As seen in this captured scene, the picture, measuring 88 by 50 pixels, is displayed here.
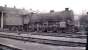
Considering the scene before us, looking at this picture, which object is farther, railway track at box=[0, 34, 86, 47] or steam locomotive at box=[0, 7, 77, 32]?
railway track at box=[0, 34, 86, 47]

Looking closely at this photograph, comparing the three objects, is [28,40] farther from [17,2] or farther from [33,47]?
[17,2]

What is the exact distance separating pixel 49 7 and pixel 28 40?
87cm

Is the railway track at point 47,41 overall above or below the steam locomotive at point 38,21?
below

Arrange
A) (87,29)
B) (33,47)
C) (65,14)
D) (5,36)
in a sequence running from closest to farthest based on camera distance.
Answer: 1. (87,29)
2. (65,14)
3. (33,47)
4. (5,36)

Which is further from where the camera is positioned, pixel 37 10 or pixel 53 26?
pixel 37 10

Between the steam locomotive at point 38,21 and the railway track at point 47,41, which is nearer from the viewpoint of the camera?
the steam locomotive at point 38,21

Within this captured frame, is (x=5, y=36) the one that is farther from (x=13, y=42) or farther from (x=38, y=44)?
(x=38, y=44)

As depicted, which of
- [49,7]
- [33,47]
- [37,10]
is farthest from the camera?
[33,47]

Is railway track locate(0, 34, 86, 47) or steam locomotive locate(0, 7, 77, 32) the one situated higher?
steam locomotive locate(0, 7, 77, 32)

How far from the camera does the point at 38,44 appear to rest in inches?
85.5

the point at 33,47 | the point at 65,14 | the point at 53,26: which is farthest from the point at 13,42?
the point at 65,14

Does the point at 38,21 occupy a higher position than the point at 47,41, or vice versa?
the point at 38,21

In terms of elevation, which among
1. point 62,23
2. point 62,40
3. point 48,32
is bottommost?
point 62,40

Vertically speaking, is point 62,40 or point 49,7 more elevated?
point 49,7
